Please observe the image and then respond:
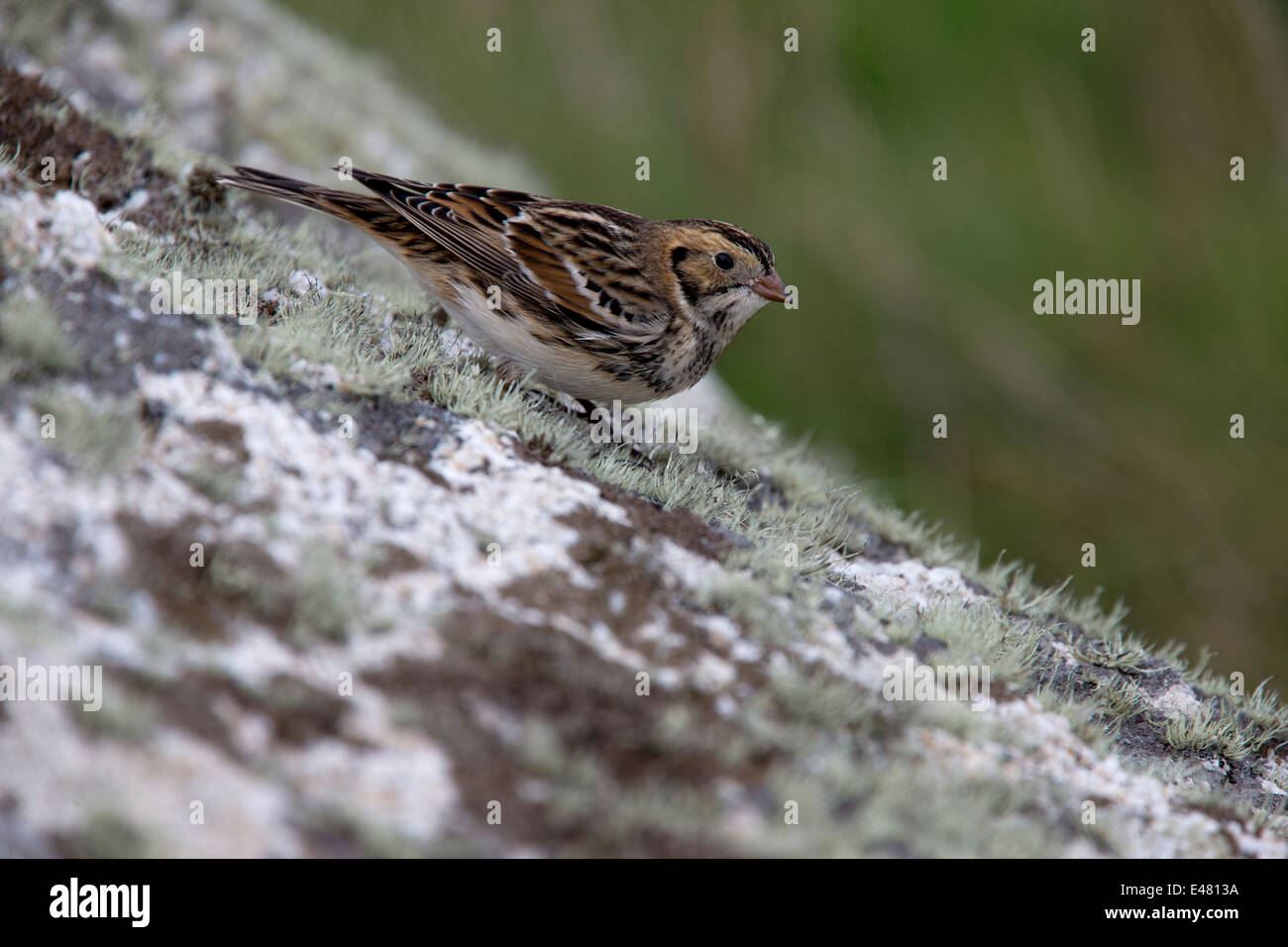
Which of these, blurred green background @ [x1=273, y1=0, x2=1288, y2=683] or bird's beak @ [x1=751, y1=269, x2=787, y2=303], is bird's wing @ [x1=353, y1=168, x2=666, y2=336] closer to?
bird's beak @ [x1=751, y1=269, x2=787, y2=303]

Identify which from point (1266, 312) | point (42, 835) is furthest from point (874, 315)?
point (42, 835)

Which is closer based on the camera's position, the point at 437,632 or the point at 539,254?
the point at 437,632

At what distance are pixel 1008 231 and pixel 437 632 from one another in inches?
304

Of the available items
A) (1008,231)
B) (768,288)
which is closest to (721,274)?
(768,288)

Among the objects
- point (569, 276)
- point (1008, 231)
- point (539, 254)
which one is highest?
point (1008, 231)

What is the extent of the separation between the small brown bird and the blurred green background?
3608 mm

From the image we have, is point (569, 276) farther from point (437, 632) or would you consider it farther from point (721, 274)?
point (437, 632)

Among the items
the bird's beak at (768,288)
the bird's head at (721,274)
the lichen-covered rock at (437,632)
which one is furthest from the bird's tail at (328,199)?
the bird's beak at (768,288)

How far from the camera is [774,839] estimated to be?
320cm

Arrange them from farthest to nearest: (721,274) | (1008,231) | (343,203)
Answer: (1008,231)
(721,274)
(343,203)

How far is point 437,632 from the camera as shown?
11.6 feet

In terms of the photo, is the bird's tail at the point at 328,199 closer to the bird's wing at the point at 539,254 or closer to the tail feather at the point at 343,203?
the tail feather at the point at 343,203

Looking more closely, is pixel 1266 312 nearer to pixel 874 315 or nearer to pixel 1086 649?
pixel 874 315

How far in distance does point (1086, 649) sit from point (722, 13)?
7352 millimetres
